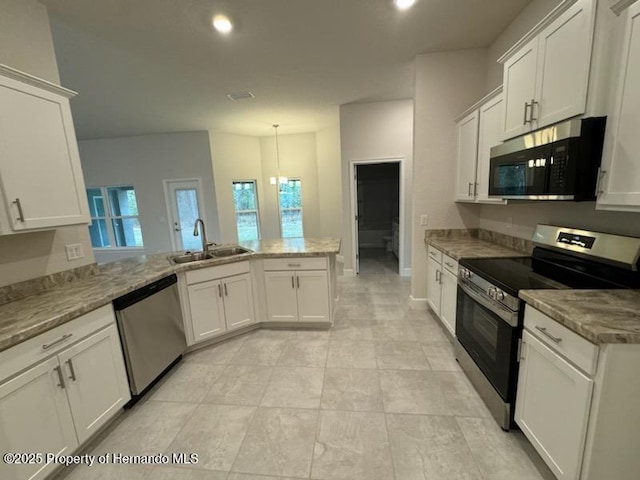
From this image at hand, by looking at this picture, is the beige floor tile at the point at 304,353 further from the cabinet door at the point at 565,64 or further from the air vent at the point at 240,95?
the air vent at the point at 240,95

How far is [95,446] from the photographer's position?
1677 mm

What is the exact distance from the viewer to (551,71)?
5.29 ft

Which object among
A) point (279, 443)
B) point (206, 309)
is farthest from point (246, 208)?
point (279, 443)

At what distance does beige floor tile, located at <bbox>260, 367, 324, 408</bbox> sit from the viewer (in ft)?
6.41

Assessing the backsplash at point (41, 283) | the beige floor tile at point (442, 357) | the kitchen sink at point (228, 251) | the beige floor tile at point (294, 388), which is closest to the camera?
the backsplash at point (41, 283)

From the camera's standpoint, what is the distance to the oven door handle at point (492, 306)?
150 centimetres

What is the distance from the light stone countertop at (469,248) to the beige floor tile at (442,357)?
36.1 inches

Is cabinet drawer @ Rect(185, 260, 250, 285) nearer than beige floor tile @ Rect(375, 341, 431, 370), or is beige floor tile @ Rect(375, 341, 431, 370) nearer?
beige floor tile @ Rect(375, 341, 431, 370)

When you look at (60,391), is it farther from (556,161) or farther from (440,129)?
(440,129)

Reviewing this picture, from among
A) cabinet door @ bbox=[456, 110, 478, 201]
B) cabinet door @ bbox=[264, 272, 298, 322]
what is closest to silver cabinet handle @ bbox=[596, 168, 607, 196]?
cabinet door @ bbox=[456, 110, 478, 201]

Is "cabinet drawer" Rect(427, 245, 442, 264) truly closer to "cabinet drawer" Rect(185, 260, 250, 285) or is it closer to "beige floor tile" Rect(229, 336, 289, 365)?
"beige floor tile" Rect(229, 336, 289, 365)

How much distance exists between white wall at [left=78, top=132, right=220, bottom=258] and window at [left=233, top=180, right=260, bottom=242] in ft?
2.18

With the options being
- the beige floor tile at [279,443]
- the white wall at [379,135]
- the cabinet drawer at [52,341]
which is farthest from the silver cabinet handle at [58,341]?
the white wall at [379,135]

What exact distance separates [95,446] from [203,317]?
3.71ft
